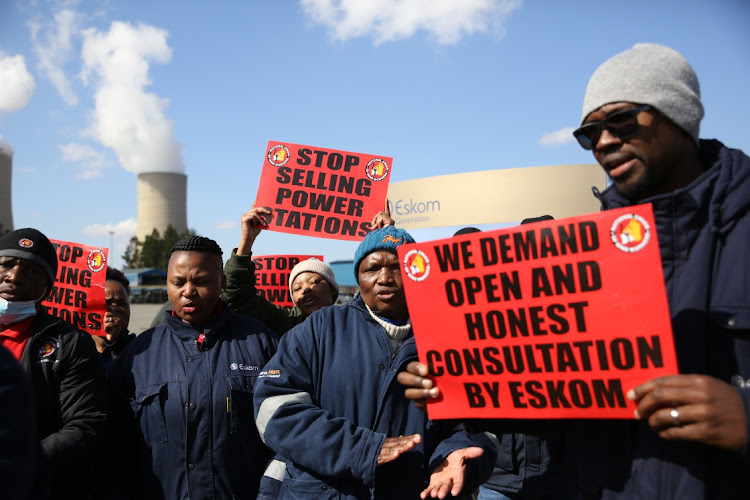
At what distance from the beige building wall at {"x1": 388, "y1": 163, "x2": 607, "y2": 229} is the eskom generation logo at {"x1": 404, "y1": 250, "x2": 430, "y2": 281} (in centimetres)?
1967

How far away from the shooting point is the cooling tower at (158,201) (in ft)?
208

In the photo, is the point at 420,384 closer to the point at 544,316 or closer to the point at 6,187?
the point at 544,316

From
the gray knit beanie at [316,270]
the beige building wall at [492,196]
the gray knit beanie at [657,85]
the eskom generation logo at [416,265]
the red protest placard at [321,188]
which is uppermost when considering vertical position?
the beige building wall at [492,196]

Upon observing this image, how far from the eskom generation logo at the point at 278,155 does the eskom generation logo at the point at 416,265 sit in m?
3.54

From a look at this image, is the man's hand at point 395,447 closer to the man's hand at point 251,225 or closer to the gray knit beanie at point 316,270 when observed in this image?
the man's hand at point 251,225

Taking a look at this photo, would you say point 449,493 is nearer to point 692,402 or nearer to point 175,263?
point 692,402

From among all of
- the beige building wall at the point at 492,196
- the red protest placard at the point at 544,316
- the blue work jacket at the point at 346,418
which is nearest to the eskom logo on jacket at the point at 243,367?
the blue work jacket at the point at 346,418

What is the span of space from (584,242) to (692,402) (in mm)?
538

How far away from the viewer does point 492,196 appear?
2309cm

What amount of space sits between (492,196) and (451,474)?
21.7 metres

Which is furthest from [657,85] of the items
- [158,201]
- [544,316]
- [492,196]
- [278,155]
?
[158,201]

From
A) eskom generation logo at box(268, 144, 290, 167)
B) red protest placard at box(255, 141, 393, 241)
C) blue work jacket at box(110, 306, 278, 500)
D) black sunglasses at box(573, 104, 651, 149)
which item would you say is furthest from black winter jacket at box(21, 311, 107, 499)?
eskom generation logo at box(268, 144, 290, 167)

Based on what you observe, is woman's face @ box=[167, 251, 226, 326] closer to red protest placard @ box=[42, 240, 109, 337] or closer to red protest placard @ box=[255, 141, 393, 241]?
red protest placard @ box=[42, 240, 109, 337]

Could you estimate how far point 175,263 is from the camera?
330 cm
